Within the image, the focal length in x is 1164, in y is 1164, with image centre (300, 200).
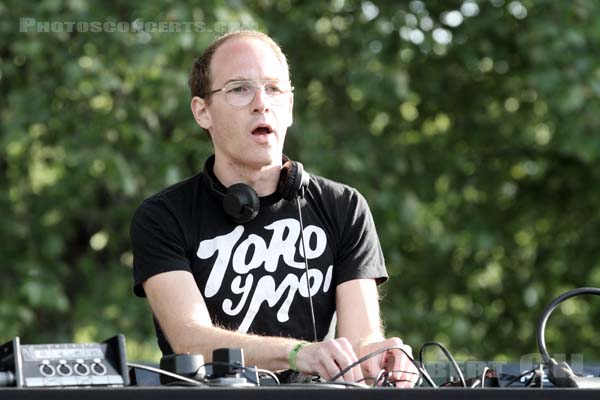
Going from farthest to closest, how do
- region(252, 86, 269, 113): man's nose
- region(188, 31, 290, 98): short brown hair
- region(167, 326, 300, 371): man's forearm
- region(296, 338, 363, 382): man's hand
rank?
1. region(188, 31, 290, 98): short brown hair
2. region(252, 86, 269, 113): man's nose
3. region(167, 326, 300, 371): man's forearm
4. region(296, 338, 363, 382): man's hand

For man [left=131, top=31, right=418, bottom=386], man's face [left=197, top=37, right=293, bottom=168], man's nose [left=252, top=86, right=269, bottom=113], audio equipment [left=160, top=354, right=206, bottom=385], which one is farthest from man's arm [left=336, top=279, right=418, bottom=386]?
audio equipment [left=160, top=354, right=206, bottom=385]

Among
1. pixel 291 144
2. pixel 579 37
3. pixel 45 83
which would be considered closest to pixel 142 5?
pixel 45 83

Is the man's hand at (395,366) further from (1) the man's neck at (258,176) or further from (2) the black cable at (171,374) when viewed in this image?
(1) the man's neck at (258,176)

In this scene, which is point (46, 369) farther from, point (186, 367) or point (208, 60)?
point (208, 60)

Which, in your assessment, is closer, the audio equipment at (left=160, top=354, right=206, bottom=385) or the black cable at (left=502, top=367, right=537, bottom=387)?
the audio equipment at (left=160, top=354, right=206, bottom=385)

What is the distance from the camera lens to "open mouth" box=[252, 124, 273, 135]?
317 centimetres

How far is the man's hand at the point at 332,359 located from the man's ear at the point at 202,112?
1.15 m

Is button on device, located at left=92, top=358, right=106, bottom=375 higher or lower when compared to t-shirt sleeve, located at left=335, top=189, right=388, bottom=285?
lower

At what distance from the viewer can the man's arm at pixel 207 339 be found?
2299 millimetres

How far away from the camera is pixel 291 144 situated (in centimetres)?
681

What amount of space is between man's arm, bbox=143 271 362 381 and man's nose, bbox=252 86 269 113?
49 cm

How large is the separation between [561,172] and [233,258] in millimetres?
4849

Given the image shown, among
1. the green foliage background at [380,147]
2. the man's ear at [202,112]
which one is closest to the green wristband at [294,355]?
the man's ear at [202,112]

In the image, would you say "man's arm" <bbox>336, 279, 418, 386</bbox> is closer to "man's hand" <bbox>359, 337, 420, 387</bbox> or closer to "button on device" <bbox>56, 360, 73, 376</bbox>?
"man's hand" <bbox>359, 337, 420, 387</bbox>
